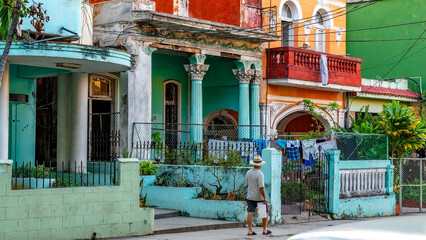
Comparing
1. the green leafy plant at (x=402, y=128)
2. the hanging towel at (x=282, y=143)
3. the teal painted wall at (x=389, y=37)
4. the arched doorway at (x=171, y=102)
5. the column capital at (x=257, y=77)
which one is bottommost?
the hanging towel at (x=282, y=143)

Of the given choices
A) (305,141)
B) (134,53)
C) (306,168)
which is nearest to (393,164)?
(305,141)

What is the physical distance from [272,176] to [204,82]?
10538 mm

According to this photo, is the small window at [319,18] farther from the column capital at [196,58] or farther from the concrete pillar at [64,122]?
the concrete pillar at [64,122]

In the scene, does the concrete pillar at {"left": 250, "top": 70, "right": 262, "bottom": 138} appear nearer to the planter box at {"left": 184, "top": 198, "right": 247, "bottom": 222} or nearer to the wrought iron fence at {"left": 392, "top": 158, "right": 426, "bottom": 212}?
the wrought iron fence at {"left": 392, "top": 158, "right": 426, "bottom": 212}

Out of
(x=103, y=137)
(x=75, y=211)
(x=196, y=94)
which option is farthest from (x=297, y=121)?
(x=75, y=211)

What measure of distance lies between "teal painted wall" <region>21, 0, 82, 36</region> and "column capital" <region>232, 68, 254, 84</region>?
7695mm

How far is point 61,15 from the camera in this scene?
56.0 ft

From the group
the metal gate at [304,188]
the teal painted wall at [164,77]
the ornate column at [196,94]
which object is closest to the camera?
the metal gate at [304,188]

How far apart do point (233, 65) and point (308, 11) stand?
4648 millimetres

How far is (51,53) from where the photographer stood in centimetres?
1523

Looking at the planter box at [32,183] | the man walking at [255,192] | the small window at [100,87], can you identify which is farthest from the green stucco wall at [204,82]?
the planter box at [32,183]

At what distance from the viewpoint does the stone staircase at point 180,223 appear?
47.7 feet

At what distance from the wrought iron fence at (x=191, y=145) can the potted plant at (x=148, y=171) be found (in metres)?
0.45

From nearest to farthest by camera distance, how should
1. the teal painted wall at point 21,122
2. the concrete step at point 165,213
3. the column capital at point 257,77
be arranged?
the concrete step at point 165,213
the teal painted wall at point 21,122
the column capital at point 257,77
